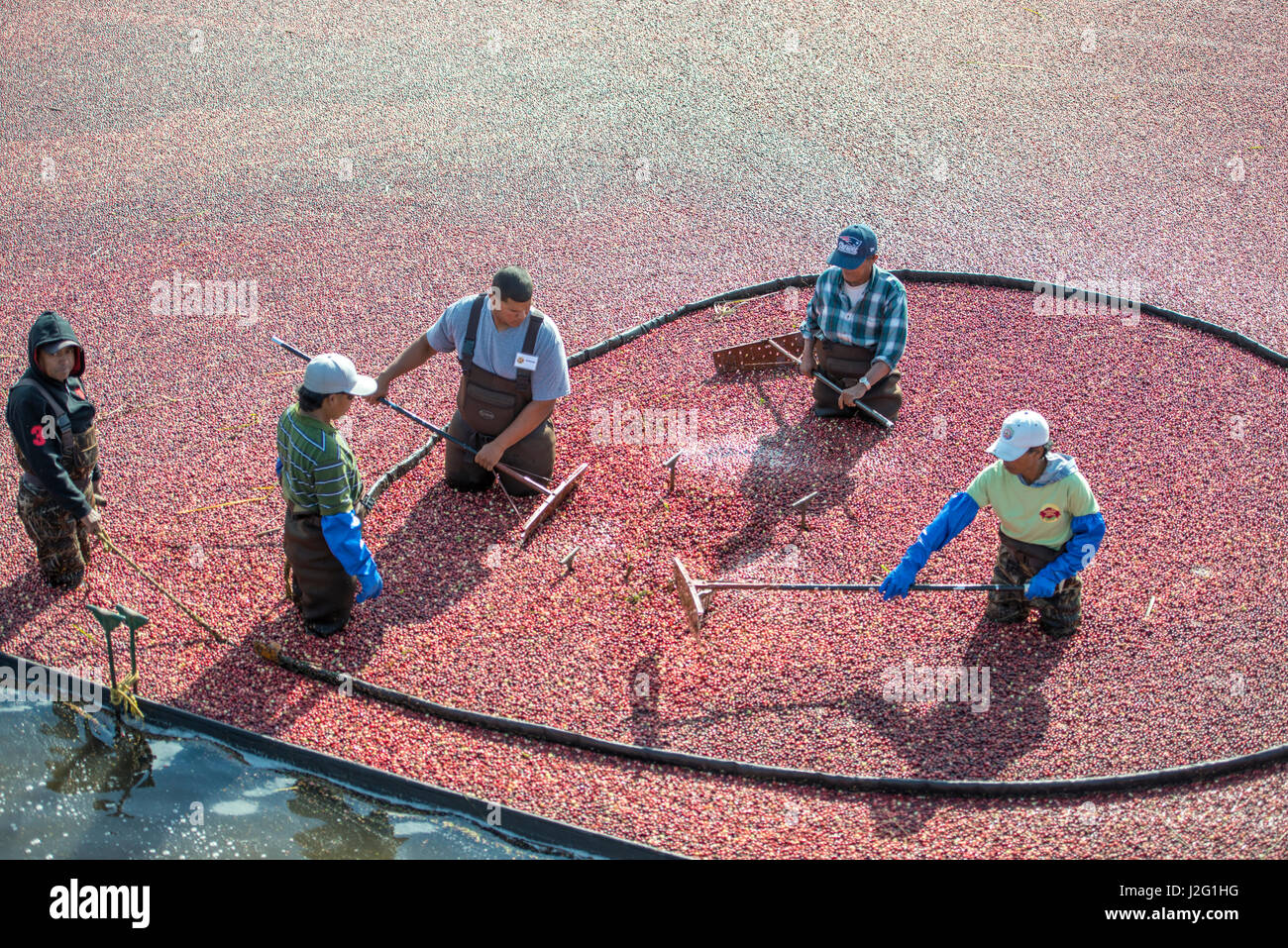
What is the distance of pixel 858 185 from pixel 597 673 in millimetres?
7458

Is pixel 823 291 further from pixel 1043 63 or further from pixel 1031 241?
pixel 1043 63

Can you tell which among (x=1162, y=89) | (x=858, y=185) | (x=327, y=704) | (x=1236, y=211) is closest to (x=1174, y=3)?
(x=1162, y=89)

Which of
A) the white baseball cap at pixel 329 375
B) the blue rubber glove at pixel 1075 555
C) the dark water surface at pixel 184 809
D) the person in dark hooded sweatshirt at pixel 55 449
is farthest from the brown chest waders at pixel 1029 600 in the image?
the person in dark hooded sweatshirt at pixel 55 449

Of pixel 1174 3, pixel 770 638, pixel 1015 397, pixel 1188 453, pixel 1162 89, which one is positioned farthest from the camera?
pixel 1174 3

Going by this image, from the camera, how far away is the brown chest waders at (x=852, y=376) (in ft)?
28.8

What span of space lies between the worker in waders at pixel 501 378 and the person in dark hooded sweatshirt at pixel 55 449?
69.8 inches

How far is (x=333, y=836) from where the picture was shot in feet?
19.3

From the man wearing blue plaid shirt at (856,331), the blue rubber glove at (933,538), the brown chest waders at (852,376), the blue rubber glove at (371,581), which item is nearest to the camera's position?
the blue rubber glove at (371,581)

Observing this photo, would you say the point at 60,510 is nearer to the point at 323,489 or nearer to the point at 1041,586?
the point at 323,489

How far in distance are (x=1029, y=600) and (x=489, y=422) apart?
366 centimetres

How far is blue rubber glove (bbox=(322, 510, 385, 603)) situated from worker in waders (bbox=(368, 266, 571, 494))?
1.42 meters

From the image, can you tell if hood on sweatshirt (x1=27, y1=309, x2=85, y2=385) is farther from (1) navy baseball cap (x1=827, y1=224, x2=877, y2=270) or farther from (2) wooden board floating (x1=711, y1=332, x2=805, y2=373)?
(1) navy baseball cap (x1=827, y1=224, x2=877, y2=270)

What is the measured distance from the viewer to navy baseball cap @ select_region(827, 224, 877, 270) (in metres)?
8.34

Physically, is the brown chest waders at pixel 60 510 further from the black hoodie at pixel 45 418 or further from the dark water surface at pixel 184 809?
the dark water surface at pixel 184 809
